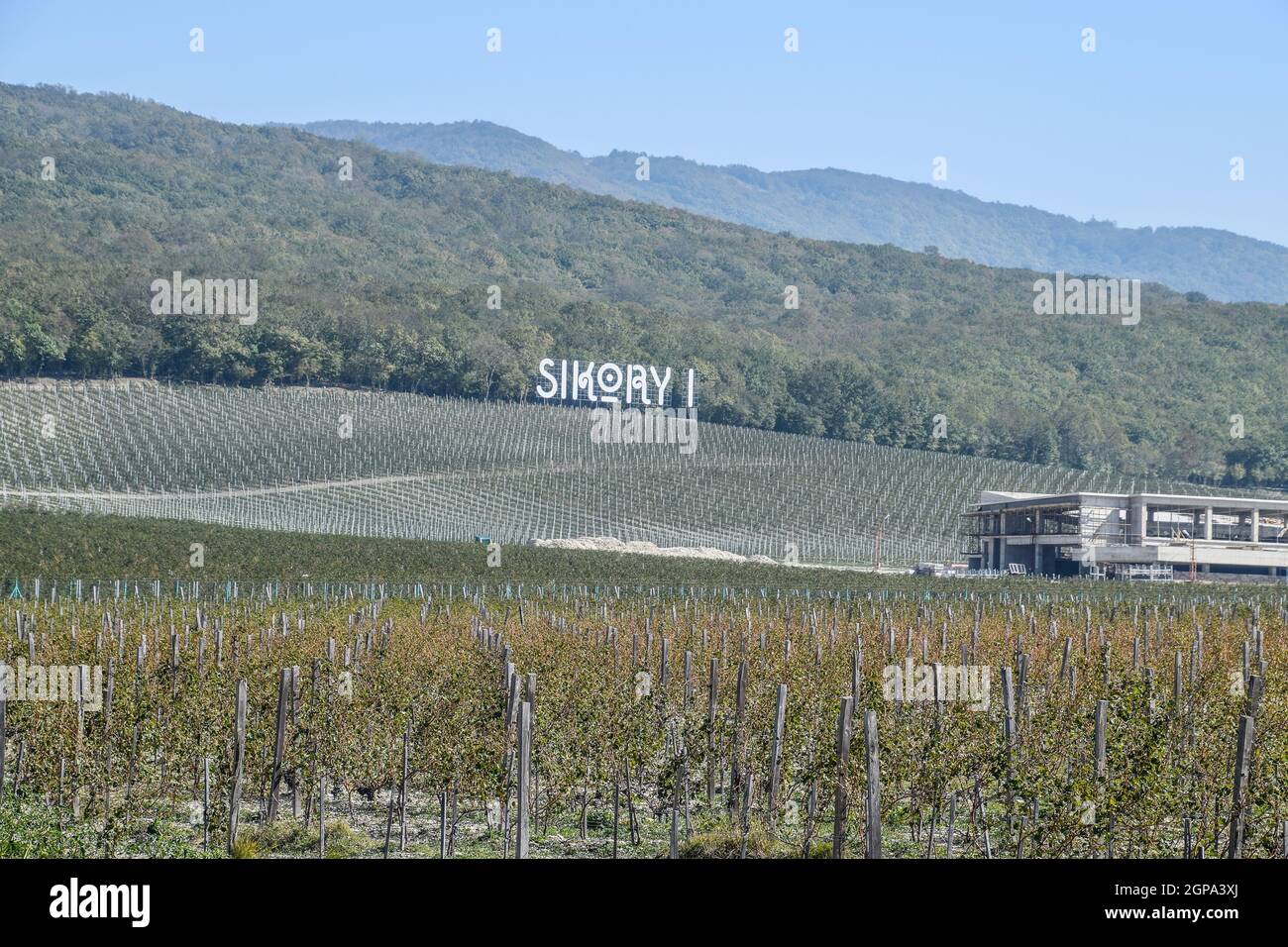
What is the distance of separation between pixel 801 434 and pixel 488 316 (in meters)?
41.9

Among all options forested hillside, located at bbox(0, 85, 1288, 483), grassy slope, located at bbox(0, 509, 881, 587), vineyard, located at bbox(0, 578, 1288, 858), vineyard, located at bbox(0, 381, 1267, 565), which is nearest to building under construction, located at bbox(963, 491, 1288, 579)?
vineyard, located at bbox(0, 381, 1267, 565)

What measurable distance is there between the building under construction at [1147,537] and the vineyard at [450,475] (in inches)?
340

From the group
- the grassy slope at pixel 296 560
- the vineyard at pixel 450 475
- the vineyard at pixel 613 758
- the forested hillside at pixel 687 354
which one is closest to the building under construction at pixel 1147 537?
the vineyard at pixel 450 475

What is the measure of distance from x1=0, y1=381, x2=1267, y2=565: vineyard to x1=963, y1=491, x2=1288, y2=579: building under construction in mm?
8641

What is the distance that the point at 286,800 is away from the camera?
2038cm

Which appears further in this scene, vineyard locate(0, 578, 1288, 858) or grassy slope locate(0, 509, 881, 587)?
grassy slope locate(0, 509, 881, 587)

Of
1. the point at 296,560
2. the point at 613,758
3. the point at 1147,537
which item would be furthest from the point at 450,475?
the point at 613,758

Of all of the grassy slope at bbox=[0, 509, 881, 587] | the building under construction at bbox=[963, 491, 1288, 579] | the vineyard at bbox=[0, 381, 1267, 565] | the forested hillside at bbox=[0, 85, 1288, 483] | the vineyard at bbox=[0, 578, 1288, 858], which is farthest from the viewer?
the forested hillside at bbox=[0, 85, 1288, 483]

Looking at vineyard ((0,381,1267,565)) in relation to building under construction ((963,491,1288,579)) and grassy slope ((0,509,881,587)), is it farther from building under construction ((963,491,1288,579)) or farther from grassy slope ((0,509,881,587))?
building under construction ((963,491,1288,579))

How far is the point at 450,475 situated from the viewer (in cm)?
9400

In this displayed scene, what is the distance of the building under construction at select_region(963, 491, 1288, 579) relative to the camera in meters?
79.4

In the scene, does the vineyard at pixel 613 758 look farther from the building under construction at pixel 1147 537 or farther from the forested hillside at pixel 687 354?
the forested hillside at pixel 687 354

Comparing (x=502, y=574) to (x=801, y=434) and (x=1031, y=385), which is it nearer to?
(x=801, y=434)
